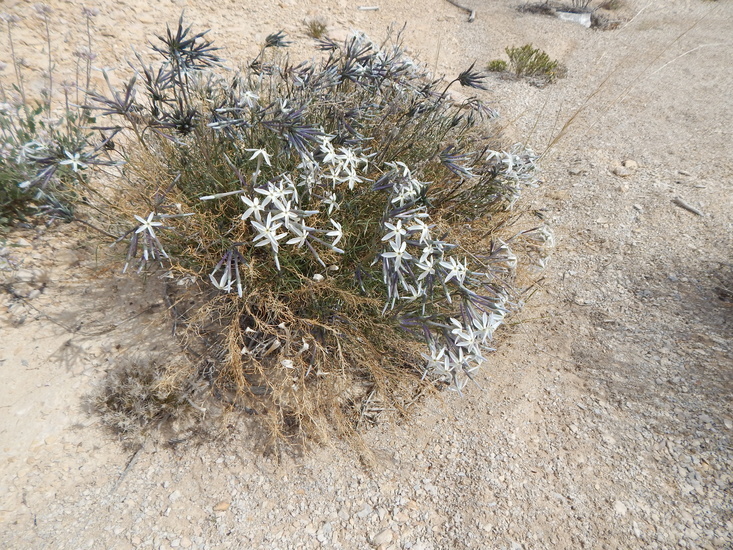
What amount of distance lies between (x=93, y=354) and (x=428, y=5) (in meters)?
7.55

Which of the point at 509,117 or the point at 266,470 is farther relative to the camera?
the point at 509,117

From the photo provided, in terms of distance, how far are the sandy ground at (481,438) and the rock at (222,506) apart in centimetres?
1

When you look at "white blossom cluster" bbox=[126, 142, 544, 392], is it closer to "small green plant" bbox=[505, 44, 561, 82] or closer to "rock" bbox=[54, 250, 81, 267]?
"rock" bbox=[54, 250, 81, 267]

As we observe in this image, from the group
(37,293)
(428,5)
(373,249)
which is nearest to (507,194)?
(373,249)

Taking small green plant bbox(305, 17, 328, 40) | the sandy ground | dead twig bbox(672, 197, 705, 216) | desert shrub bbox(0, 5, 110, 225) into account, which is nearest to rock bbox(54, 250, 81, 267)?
the sandy ground

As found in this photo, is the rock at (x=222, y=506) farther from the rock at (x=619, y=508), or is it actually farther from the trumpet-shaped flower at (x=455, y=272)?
the rock at (x=619, y=508)

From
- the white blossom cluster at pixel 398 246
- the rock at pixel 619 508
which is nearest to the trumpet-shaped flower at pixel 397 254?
the white blossom cluster at pixel 398 246

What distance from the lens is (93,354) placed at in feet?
8.01

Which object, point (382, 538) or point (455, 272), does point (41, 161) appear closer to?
point (455, 272)

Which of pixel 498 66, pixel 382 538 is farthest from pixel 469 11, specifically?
pixel 382 538

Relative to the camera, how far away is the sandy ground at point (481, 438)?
79.0 inches

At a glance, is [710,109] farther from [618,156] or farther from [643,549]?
[643,549]

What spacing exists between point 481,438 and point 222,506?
134 cm

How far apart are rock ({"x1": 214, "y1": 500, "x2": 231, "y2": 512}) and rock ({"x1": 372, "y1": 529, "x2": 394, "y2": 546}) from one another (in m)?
0.71
